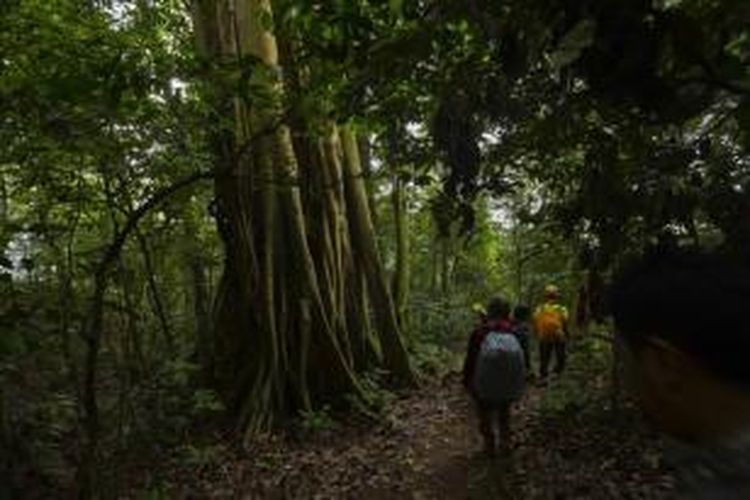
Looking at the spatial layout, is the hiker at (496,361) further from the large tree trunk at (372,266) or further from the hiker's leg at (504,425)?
the large tree trunk at (372,266)

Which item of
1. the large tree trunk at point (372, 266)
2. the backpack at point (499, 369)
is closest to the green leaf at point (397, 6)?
the backpack at point (499, 369)

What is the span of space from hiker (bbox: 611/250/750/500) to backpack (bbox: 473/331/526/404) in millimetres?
6963

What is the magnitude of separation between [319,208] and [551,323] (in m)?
3.04

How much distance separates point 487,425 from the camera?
923 cm

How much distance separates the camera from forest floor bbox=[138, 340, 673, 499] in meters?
8.10

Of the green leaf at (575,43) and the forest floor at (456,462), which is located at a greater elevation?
the green leaf at (575,43)

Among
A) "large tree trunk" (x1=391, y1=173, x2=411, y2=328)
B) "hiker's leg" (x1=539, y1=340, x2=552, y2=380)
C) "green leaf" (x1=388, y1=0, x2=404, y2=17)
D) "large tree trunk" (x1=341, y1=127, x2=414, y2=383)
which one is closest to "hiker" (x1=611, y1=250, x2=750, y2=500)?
"green leaf" (x1=388, y1=0, x2=404, y2=17)

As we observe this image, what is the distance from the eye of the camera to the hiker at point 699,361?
166 cm

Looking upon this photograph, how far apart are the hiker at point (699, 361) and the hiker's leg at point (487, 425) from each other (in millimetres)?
7279

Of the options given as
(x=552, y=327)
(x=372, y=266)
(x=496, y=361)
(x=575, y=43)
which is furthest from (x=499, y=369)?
(x=575, y=43)

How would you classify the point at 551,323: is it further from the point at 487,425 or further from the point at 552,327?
the point at 487,425

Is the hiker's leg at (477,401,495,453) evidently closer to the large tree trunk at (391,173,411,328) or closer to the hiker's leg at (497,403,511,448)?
the hiker's leg at (497,403,511,448)

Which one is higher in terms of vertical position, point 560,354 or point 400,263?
point 400,263

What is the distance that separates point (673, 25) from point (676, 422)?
8.17 ft
